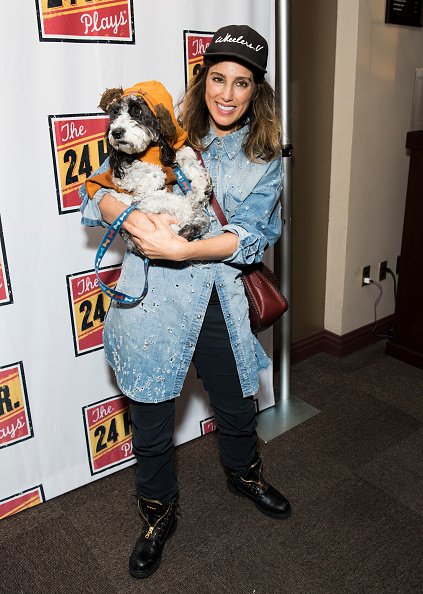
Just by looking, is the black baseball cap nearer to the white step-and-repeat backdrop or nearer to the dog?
the dog

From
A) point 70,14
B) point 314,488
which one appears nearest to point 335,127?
point 70,14

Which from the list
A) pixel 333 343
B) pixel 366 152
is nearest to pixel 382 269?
pixel 333 343

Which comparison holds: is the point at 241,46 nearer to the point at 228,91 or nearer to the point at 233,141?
the point at 228,91

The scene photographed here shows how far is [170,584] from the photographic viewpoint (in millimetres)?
1703

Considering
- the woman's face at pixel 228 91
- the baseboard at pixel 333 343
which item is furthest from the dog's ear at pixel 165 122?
the baseboard at pixel 333 343

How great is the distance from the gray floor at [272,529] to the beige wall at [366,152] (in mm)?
865

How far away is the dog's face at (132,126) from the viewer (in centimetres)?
126

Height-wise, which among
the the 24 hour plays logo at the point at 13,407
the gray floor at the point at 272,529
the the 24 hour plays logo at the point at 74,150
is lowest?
the gray floor at the point at 272,529

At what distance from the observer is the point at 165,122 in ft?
4.22

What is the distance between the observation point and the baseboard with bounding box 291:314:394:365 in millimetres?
3064

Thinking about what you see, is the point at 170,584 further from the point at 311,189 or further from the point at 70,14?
the point at 311,189

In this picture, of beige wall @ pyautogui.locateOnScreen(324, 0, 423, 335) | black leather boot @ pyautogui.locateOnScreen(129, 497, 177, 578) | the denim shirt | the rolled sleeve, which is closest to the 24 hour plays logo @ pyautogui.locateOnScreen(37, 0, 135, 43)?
the denim shirt

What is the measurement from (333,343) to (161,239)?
2017mm

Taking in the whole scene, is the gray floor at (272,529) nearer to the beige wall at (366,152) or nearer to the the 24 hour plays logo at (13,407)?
the the 24 hour plays logo at (13,407)
